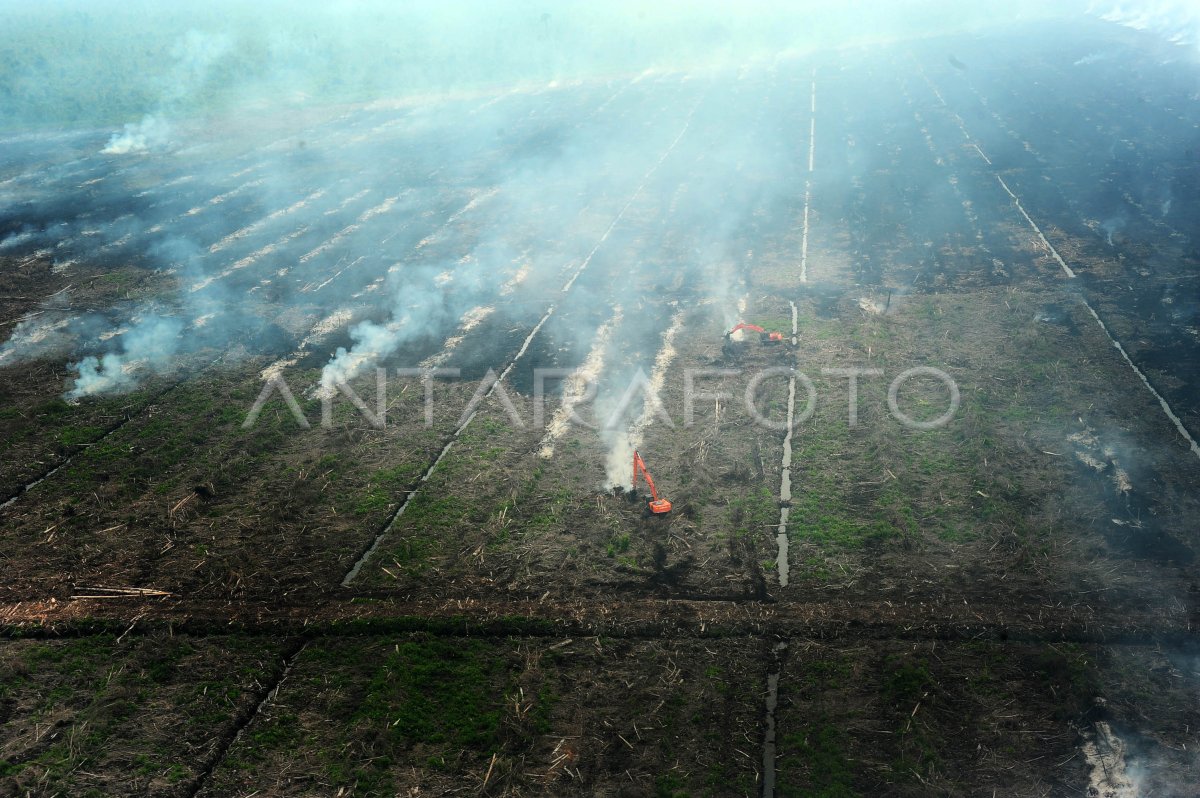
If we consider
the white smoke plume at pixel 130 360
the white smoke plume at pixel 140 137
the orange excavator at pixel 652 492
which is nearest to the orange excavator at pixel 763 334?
the orange excavator at pixel 652 492

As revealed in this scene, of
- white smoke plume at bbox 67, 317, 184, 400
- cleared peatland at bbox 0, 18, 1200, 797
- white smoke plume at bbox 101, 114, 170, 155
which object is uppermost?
white smoke plume at bbox 101, 114, 170, 155

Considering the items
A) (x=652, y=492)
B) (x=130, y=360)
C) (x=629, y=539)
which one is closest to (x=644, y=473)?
(x=652, y=492)

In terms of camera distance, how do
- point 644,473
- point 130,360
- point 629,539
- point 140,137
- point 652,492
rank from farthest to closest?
point 140,137 < point 130,360 < point 644,473 < point 652,492 < point 629,539

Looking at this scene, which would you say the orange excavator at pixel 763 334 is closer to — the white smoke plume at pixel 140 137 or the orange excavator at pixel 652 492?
the orange excavator at pixel 652 492

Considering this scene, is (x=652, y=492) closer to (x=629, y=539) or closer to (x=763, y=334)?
(x=629, y=539)

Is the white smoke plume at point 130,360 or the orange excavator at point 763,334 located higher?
the white smoke plume at point 130,360

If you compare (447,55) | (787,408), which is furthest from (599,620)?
(447,55)

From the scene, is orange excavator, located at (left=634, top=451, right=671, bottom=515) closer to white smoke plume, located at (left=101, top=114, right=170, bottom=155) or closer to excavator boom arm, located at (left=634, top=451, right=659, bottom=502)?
excavator boom arm, located at (left=634, top=451, right=659, bottom=502)

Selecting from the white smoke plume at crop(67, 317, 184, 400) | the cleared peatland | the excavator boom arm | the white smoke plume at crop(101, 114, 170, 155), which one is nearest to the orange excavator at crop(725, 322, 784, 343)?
the cleared peatland

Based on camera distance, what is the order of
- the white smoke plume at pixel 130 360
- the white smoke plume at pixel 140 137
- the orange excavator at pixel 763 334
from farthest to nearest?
the white smoke plume at pixel 140 137 → the orange excavator at pixel 763 334 → the white smoke plume at pixel 130 360
